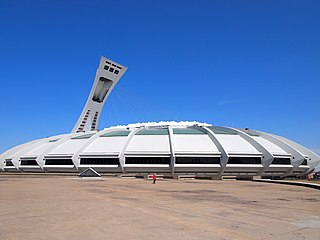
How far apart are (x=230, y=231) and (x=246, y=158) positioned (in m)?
38.2

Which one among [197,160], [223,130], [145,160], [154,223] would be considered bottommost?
[154,223]

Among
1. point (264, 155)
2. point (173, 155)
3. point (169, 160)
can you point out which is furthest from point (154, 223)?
point (264, 155)

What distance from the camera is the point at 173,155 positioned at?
41.5 meters

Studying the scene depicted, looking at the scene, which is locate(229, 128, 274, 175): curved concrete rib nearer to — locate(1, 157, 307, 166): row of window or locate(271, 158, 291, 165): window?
locate(1, 157, 307, 166): row of window

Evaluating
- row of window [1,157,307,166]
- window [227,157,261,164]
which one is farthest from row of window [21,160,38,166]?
window [227,157,261,164]

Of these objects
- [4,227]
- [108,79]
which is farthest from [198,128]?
[4,227]

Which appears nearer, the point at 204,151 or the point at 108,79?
the point at 204,151

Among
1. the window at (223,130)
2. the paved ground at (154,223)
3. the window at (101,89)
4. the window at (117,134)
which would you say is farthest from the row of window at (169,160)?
the window at (101,89)

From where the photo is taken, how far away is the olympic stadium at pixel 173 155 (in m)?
43.0

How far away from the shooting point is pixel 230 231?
7.61 m

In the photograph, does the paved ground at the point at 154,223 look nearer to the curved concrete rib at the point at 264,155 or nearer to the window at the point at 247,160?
the window at the point at 247,160

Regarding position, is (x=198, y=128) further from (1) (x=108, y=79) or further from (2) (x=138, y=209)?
(2) (x=138, y=209)

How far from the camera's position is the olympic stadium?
42969mm

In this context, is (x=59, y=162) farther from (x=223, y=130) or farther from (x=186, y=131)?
(x=223, y=130)
